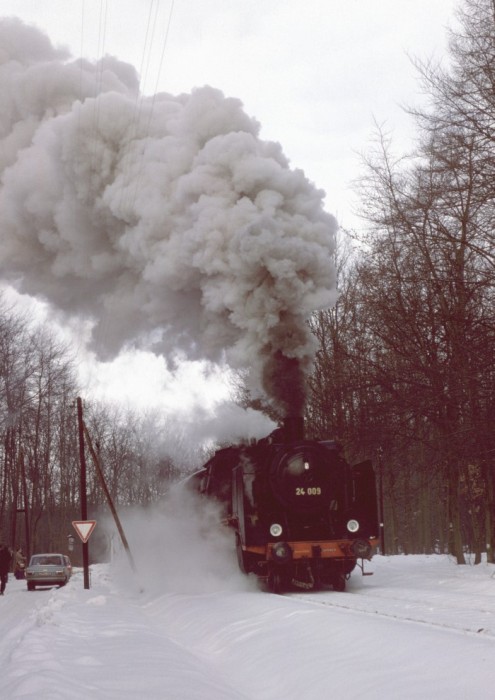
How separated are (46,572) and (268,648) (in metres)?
20.1

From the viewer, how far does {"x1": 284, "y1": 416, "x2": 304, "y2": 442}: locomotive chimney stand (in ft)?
47.6

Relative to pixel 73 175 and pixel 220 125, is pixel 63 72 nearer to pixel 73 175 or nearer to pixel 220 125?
pixel 73 175

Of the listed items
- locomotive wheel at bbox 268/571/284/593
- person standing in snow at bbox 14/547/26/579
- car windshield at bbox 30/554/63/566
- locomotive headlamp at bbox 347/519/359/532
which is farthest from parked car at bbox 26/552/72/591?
locomotive headlamp at bbox 347/519/359/532

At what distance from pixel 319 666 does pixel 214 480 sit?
33.0ft

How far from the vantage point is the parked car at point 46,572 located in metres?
26.1

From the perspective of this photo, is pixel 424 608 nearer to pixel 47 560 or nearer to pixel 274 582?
pixel 274 582

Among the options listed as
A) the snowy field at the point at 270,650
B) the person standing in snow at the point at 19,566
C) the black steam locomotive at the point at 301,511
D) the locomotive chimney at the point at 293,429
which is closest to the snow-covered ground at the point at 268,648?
the snowy field at the point at 270,650

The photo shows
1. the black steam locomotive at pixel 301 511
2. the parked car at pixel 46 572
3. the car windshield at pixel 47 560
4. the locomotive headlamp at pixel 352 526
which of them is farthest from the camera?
the car windshield at pixel 47 560

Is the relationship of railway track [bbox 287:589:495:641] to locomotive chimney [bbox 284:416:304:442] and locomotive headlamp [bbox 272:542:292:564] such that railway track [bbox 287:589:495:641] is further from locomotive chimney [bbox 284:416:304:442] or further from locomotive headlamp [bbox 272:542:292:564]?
locomotive chimney [bbox 284:416:304:442]

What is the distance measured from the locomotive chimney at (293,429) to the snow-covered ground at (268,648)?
2.75m

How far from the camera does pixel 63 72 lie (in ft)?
63.1

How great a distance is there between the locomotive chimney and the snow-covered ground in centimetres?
275

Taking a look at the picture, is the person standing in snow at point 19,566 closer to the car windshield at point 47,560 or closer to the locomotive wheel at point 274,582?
the car windshield at point 47,560

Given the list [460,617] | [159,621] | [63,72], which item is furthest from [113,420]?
[460,617]
